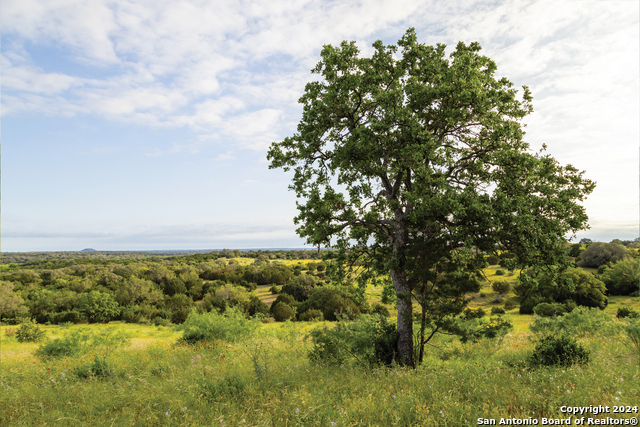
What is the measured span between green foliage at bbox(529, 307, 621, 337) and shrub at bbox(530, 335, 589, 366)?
708cm

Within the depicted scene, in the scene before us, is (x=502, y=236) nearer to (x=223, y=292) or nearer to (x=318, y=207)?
(x=318, y=207)

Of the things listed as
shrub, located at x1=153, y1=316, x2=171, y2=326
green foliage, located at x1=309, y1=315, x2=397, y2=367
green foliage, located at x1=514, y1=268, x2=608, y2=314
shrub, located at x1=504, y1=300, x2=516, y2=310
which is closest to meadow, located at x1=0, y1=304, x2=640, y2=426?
green foliage, located at x1=309, y1=315, x2=397, y2=367

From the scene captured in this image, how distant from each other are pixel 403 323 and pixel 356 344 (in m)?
1.59

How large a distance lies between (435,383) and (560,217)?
Answer: 5261 millimetres

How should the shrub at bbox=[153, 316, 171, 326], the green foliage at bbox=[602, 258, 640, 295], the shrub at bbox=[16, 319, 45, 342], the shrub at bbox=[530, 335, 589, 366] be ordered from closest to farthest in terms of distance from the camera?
the shrub at bbox=[530, 335, 589, 366] → the shrub at bbox=[16, 319, 45, 342] → the shrub at bbox=[153, 316, 171, 326] → the green foliage at bbox=[602, 258, 640, 295]

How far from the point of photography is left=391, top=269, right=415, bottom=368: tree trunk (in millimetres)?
9266

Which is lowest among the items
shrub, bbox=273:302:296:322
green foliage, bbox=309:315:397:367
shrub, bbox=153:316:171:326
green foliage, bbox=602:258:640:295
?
shrub, bbox=153:316:171:326

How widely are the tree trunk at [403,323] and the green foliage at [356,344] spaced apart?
0.33 meters

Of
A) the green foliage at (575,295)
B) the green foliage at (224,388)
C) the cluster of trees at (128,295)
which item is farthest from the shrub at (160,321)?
the green foliage at (575,295)

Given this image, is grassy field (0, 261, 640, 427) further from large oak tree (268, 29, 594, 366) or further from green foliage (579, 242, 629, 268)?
green foliage (579, 242, 629, 268)

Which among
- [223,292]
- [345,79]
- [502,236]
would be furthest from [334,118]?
[223,292]

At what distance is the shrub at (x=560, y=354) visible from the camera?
26.7 feet

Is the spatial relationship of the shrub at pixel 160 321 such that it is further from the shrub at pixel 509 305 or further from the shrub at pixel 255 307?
the shrub at pixel 509 305

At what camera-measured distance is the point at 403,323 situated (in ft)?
31.5
